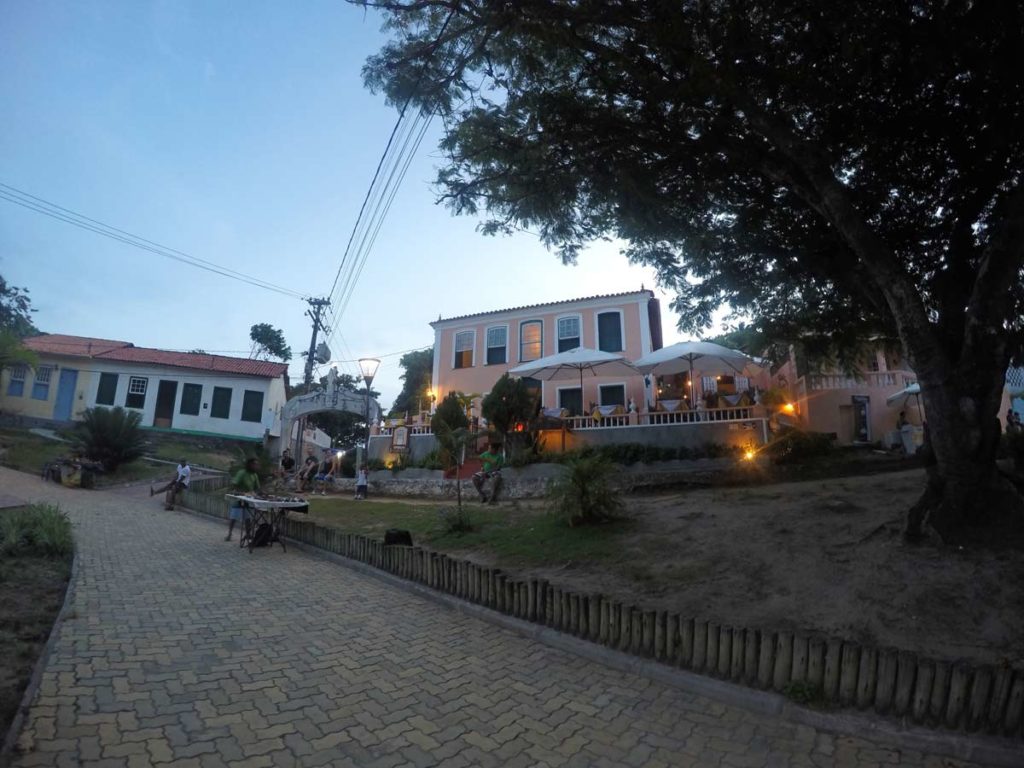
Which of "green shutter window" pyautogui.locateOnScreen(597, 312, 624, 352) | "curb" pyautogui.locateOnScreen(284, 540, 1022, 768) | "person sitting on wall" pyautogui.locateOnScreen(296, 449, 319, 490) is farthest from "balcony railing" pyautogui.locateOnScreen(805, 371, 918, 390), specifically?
"person sitting on wall" pyautogui.locateOnScreen(296, 449, 319, 490)

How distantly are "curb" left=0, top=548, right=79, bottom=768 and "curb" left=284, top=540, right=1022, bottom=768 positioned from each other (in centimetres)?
399

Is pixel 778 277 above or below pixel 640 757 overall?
above

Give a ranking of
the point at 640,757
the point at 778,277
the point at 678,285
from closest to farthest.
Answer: the point at 640,757, the point at 778,277, the point at 678,285

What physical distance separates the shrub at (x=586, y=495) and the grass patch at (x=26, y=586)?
6.86 m

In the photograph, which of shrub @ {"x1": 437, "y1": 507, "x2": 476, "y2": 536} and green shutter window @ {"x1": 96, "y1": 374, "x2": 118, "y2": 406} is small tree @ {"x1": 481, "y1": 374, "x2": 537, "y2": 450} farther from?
green shutter window @ {"x1": 96, "y1": 374, "x2": 118, "y2": 406}

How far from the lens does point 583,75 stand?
300 inches

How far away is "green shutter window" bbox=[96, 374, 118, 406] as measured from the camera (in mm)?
27875

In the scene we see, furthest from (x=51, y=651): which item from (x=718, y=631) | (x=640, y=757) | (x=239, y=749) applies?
(x=718, y=631)

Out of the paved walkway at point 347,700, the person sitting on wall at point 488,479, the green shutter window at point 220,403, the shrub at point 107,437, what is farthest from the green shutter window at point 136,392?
the paved walkway at point 347,700

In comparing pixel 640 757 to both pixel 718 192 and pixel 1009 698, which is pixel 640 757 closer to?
pixel 1009 698

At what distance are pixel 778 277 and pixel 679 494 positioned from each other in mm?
4913

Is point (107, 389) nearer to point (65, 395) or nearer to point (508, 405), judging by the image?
point (65, 395)

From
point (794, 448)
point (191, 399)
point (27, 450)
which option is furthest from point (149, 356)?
point (794, 448)

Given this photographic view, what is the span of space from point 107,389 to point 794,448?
32190 millimetres
